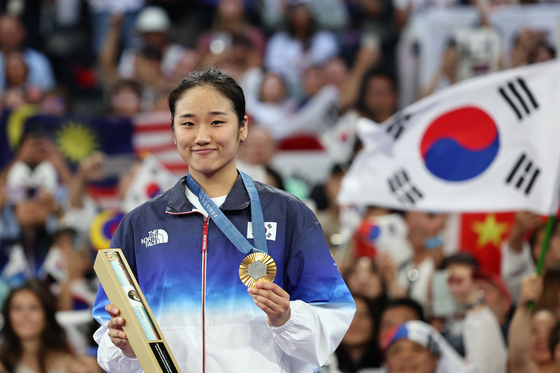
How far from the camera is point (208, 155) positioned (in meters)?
2.68

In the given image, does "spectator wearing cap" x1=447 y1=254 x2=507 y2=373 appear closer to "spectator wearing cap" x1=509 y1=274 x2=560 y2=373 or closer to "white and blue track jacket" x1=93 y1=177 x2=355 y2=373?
"spectator wearing cap" x1=509 y1=274 x2=560 y2=373

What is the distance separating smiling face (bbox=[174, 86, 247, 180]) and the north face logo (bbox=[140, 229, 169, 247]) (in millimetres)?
252

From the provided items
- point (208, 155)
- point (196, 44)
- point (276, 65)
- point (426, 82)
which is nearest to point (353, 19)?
point (276, 65)

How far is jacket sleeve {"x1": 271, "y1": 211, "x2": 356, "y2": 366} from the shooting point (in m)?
2.57

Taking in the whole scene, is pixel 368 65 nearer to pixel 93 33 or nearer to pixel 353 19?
pixel 353 19

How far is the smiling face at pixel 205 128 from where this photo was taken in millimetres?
2664

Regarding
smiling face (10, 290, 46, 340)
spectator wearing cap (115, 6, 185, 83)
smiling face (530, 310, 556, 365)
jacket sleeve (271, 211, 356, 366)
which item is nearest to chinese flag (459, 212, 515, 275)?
smiling face (530, 310, 556, 365)

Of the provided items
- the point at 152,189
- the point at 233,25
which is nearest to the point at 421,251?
the point at 152,189

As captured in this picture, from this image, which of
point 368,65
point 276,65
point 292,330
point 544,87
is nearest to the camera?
point 292,330

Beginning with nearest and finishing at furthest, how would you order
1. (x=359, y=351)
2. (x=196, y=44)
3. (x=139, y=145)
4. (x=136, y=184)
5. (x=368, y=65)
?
(x=359, y=351), (x=136, y=184), (x=139, y=145), (x=368, y=65), (x=196, y=44)

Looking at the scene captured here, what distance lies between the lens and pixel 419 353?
5.65 m

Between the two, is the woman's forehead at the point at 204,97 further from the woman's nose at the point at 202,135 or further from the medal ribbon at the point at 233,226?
the medal ribbon at the point at 233,226

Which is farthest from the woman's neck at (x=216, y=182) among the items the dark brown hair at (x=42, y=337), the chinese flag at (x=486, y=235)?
the chinese flag at (x=486, y=235)

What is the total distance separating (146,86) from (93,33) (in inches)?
94.5
